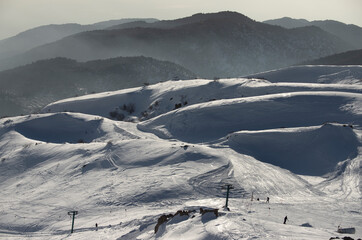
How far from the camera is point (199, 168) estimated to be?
1819cm

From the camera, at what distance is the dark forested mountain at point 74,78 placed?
79.2m

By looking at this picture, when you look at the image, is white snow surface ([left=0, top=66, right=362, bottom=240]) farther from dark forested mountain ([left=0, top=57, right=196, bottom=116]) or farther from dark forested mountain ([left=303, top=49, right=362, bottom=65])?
dark forested mountain ([left=303, top=49, right=362, bottom=65])

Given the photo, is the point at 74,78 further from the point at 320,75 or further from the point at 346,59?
the point at 320,75

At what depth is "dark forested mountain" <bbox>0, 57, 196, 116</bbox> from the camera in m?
79.2

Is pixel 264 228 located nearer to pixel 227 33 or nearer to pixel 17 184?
pixel 17 184

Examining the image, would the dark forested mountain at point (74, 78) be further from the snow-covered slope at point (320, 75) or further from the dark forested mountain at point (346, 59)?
the snow-covered slope at point (320, 75)

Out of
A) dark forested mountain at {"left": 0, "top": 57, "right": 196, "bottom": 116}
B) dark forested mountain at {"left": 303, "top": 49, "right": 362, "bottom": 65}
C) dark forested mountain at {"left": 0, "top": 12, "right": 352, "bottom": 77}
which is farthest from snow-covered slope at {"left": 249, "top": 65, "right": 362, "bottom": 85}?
dark forested mountain at {"left": 0, "top": 12, "right": 352, "bottom": 77}

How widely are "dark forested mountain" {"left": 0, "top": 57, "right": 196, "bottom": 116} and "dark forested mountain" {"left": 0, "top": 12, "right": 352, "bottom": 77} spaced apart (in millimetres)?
30292

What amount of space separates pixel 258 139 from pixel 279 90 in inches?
372

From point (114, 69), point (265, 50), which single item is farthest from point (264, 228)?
point (265, 50)

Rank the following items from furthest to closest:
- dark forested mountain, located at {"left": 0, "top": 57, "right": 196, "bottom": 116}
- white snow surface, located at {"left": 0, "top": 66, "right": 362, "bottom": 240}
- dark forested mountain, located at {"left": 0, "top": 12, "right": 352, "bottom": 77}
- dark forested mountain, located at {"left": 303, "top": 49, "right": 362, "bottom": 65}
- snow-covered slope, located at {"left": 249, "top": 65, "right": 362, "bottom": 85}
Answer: dark forested mountain, located at {"left": 0, "top": 12, "right": 352, "bottom": 77}, dark forested mountain, located at {"left": 0, "top": 57, "right": 196, "bottom": 116}, dark forested mountain, located at {"left": 303, "top": 49, "right": 362, "bottom": 65}, snow-covered slope, located at {"left": 249, "top": 65, "right": 362, "bottom": 85}, white snow surface, located at {"left": 0, "top": 66, "right": 362, "bottom": 240}

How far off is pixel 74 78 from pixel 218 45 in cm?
5287

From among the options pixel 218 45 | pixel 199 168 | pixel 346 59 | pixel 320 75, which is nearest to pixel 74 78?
pixel 218 45

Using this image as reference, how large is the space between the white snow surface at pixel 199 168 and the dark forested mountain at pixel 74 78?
49.3m
